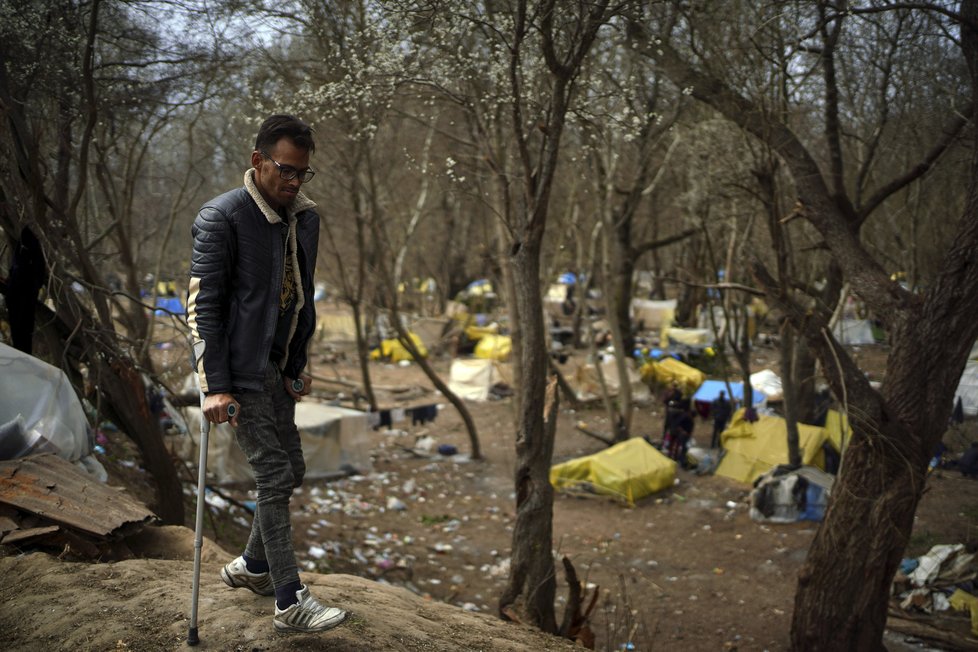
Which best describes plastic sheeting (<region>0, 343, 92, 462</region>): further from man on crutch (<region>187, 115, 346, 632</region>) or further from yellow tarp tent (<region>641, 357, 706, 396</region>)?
yellow tarp tent (<region>641, 357, 706, 396</region>)

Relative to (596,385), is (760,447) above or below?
below

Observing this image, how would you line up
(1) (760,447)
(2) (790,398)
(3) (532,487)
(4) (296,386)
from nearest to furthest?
1. (4) (296,386)
2. (3) (532,487)
3. (2) (790,398)
4. (1) (760,447)

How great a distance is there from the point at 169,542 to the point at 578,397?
50.5 feet

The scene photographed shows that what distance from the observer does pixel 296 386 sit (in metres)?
3.25

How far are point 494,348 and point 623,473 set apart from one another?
12445 millimetres

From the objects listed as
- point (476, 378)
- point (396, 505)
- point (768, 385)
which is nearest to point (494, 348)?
point (476, 378)

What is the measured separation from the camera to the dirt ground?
322 cm

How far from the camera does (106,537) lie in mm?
4129

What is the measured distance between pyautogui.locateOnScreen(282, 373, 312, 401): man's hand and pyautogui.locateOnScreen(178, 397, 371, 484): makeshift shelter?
8.75m

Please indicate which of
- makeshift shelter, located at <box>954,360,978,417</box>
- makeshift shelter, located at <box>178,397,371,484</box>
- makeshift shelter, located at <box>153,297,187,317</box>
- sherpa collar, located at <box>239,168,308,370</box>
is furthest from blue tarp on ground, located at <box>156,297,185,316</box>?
makeshift shelter, located at <box>954,360,978,417</box>

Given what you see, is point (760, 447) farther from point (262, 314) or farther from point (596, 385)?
point (262, 314)

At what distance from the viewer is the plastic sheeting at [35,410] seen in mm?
4559

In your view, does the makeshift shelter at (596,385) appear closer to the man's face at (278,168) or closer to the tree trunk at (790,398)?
the tree trunk at (790,398)

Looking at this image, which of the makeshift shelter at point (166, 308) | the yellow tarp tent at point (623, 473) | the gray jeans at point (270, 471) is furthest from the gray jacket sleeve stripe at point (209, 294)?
the yellow tarp tent at point (623, 473)
